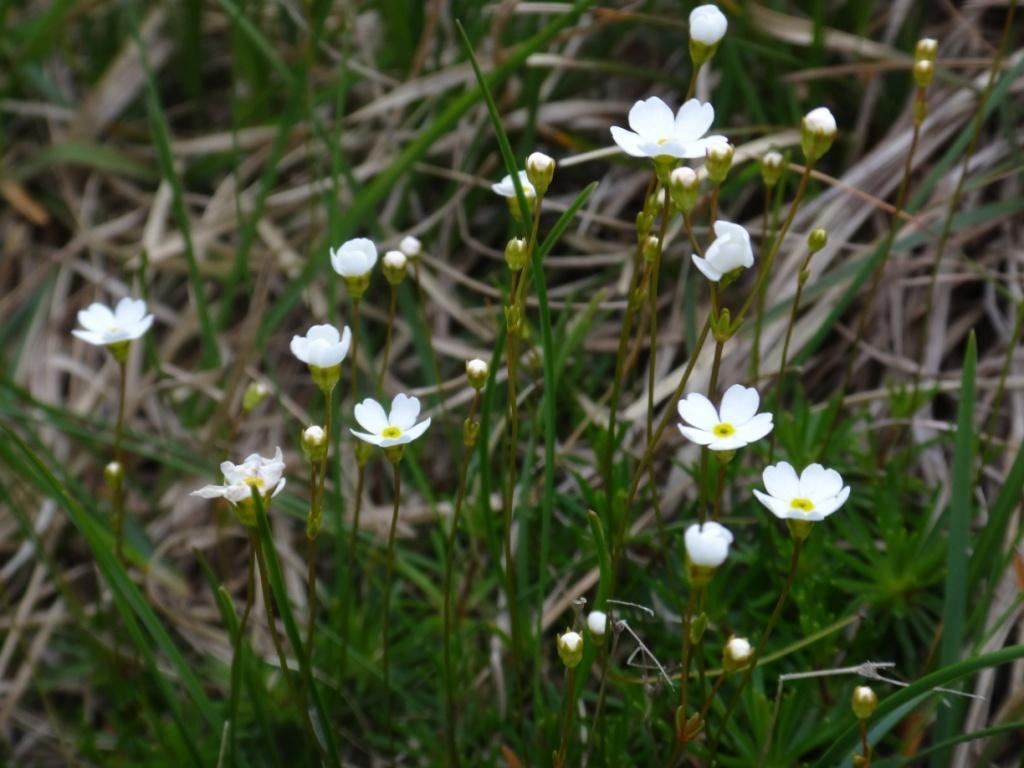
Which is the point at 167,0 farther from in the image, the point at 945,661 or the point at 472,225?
the point at 945,661

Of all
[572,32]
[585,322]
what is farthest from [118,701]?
[572,32]

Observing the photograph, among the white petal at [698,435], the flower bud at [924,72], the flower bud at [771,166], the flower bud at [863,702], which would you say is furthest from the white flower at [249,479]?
the flower bud at [924,72]

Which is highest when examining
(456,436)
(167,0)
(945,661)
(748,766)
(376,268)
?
(167,0)

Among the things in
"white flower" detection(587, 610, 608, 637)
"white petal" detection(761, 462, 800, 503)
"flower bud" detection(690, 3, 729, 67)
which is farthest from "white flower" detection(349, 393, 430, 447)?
"flower bud" detection(690, 3, 729, 67)

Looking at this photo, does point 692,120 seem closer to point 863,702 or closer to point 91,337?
point 863,702

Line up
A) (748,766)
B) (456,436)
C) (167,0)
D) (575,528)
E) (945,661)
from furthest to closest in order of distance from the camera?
1. (167,0)
2. (456,436)
3. (575,528)
4. (748,766)
5. (945,661)

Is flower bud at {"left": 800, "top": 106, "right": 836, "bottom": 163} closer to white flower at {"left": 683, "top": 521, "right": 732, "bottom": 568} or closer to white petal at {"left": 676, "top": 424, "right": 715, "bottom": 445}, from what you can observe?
white petal at {"left": 676, "top": 424, "right": 715, "bottom": 445}
